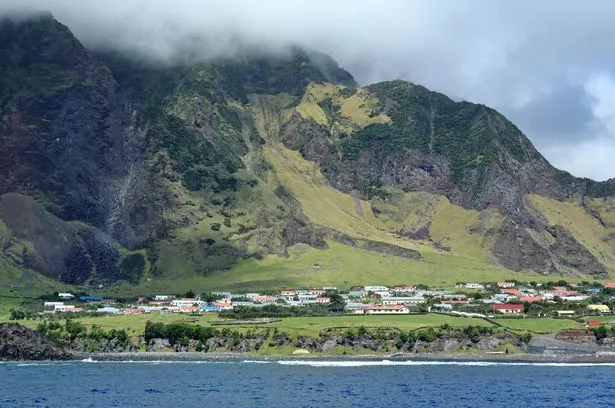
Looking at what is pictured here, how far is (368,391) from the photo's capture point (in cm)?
15775

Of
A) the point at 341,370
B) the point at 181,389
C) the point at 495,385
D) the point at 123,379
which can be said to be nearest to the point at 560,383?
the point at 495,385

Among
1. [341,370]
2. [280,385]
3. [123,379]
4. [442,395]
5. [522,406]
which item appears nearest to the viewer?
[522,406]

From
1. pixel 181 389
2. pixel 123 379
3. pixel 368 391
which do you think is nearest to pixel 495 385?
pixel 368 391

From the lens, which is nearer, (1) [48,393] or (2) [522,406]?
(2) [522,406]

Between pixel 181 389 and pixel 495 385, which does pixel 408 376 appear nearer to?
pixel 495 385

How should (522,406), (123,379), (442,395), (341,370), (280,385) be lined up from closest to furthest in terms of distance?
(522,406)
(442,395)
(280,385)
(123,379)
(341,370)

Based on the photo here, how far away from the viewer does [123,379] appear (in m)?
181

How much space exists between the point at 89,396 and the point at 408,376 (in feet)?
200

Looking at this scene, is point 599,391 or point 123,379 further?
point 123,379

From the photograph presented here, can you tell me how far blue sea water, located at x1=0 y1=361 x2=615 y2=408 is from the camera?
470 feet

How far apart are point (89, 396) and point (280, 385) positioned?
1251 inches

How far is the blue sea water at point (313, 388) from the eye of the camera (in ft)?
470

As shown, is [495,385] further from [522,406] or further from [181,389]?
[181,389]

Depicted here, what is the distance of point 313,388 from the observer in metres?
162
